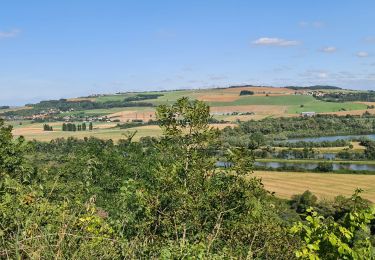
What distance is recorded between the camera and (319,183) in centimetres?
8625

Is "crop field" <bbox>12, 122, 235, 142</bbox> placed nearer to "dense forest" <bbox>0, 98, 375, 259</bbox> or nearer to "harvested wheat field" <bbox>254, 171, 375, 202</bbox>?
"harvested wheat field" <bbox>254, 171, 375, 202</bbox>

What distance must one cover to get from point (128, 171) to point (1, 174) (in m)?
13.0

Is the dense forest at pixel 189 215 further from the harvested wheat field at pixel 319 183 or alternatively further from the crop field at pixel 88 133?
the crop field at pixel 88 133

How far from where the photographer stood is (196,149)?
51.7 ft

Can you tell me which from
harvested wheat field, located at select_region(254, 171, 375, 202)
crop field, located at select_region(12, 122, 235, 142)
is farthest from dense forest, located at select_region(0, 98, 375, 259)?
crop field, located at select_region(12, 122, 235, 142)

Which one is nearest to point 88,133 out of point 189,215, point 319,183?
point 319,183

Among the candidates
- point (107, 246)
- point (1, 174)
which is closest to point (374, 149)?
point (1, 174)

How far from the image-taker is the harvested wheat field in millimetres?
78125

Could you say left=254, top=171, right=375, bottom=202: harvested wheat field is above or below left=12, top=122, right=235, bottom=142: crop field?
below

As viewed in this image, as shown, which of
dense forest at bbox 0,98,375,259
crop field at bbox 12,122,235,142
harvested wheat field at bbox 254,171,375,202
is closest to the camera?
dense forest at bbox 0,98,375,259

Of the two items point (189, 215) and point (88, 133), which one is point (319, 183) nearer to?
point (189, 215)

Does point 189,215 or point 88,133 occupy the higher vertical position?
point 189,215

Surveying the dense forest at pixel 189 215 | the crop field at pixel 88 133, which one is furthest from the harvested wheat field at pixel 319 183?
the crop field at pixel 88 133

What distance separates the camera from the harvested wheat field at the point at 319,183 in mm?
78125
